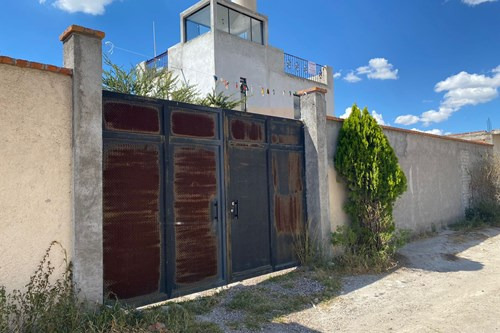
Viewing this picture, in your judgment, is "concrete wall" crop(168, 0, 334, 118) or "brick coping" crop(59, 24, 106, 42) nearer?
"brick coping" crop(59, 24, 106, 42)

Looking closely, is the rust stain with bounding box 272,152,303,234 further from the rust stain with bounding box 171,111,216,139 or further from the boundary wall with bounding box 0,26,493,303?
the boundary wall with bounding box 0,26,493,303

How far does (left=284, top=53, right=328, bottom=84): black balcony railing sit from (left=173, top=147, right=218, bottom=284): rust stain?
12.9 meters

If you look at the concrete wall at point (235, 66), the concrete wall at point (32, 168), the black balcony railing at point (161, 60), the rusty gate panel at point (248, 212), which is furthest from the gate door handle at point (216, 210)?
the black balcony railing at point (161, 60)

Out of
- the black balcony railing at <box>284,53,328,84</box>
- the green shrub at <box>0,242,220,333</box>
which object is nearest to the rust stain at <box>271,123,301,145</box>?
the green shrub at <box>0,242,220,333</box>

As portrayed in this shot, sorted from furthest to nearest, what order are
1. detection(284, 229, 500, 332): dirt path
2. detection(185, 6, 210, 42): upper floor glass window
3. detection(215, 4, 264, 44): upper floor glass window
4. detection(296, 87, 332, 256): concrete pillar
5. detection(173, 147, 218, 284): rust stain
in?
detection(215, 4, 264, 44): upper floor glass window, detection(185, 6, 210, 42): upper floor glass window, detection(296, 87, 332, 256): concrete pillar, detection(173, 147, 218, 284): rust stain, detection(284, 229, 500, 332): dirt path

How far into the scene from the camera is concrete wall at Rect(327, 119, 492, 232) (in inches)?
252

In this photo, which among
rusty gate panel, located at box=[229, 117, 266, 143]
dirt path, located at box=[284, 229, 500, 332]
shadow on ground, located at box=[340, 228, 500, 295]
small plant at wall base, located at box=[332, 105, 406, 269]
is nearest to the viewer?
dirt path, located at box=[284, 229, 500, 332]

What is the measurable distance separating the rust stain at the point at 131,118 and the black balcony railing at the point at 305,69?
A: 1317 centimetres

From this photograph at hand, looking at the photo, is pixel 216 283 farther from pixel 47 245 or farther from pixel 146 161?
pixel 47 245

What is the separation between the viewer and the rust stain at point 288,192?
560 centimetres

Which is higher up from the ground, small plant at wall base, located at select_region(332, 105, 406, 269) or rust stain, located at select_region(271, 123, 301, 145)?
rust stain, located at select_region(271, 123, 301, 145)

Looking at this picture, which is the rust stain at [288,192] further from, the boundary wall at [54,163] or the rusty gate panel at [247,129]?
the boundary wall at [54,163]

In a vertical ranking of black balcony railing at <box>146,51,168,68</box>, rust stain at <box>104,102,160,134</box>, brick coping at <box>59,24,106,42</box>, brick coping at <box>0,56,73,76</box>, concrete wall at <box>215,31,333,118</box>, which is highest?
black balcony railing at <box>146,51,168,68</box>

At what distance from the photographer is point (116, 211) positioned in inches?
151
